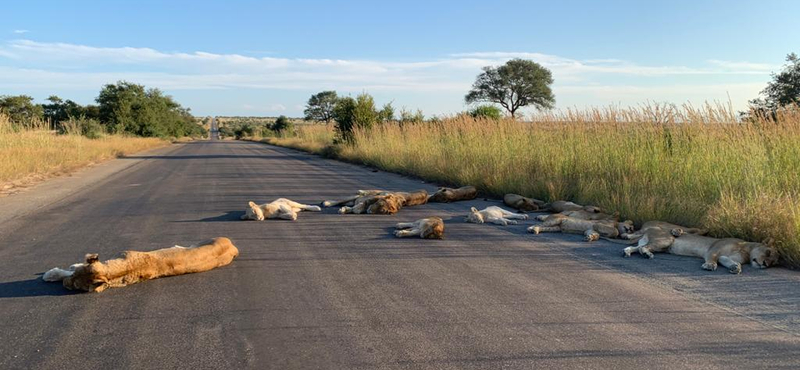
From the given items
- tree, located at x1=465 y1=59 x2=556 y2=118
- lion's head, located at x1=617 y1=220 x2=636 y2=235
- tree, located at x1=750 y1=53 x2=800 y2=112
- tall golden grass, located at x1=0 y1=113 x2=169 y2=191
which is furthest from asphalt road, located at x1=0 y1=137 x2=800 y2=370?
tree, located at x1=465 y1=59 x2=556 y2=118

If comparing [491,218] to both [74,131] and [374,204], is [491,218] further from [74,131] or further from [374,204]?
[74,131]

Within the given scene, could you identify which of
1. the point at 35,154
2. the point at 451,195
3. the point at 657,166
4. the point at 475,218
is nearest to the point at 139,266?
the point at 475,218

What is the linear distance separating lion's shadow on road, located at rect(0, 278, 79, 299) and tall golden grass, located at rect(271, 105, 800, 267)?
7049mm

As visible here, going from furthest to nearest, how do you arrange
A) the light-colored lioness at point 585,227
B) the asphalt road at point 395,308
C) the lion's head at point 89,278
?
1. the light-colored lioness at point 585,227
2. the lion's head at point 89,278
3. the asphalt road at point 395,308

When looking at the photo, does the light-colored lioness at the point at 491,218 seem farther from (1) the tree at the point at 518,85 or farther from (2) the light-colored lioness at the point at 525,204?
(1) the tree at the point at 518,85

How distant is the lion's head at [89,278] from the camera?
4820mm

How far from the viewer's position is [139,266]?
202 inches

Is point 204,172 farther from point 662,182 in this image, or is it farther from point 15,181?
point 662,182

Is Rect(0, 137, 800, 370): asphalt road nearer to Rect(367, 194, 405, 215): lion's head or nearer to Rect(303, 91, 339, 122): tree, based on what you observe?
Rect(367, 194, 405, 215): lion's head

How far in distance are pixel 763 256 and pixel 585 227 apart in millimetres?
2234

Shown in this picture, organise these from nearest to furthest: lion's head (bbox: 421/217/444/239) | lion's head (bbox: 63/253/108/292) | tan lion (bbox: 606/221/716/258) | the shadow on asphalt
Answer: lion's head (bbox: 63/253/108/292) → tan lion (bbox: 606/221/716/258) → lion's head (bbox: 421/217/444/239) → the shadow on asphalt

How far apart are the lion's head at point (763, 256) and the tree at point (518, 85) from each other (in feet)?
134

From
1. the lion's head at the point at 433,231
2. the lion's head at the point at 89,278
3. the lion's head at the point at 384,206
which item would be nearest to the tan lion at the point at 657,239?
the lion's head at the point at 433,231

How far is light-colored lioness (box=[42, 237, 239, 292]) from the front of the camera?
4.86m
